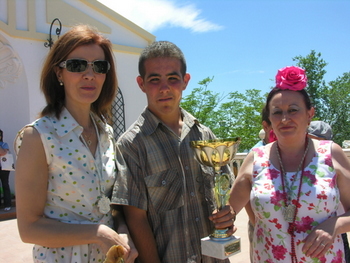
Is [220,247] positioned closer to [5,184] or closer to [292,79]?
[292,79]

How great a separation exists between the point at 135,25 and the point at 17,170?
777cm

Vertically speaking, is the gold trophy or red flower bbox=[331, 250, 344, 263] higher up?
the gold trophy

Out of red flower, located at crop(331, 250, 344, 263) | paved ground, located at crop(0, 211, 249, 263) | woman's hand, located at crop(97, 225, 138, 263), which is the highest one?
woman's hand, located at crop(97, 225, 138, 263)

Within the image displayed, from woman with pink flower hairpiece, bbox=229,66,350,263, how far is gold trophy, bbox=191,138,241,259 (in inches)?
12.5

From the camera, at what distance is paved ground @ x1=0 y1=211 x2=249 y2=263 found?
180 inches

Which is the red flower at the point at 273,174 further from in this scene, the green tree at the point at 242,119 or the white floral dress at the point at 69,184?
the green tree at the point at 242,119

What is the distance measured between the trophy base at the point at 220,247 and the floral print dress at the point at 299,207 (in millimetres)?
326

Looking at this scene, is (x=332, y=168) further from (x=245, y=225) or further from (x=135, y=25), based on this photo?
(x=135, y=25)

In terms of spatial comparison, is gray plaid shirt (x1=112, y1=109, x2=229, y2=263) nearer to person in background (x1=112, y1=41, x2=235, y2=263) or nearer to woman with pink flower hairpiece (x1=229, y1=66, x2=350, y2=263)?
person in background (x1=112, y1=41, x2=235, y2=263)


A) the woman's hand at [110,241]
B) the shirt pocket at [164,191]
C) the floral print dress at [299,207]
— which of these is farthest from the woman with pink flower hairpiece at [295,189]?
the woman's hand at [110,241]

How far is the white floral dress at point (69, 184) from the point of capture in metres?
1.65

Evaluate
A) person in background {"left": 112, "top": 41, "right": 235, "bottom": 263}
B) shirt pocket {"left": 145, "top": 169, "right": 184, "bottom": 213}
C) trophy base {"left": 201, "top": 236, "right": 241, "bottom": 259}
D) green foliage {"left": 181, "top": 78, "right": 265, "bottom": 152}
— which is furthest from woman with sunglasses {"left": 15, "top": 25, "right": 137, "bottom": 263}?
green foliage {"left": 181, "top": 78, "right": 265, "bottom": 152}

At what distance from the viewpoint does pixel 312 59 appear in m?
30.4

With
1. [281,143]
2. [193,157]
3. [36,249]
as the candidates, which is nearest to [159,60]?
[193,157]
